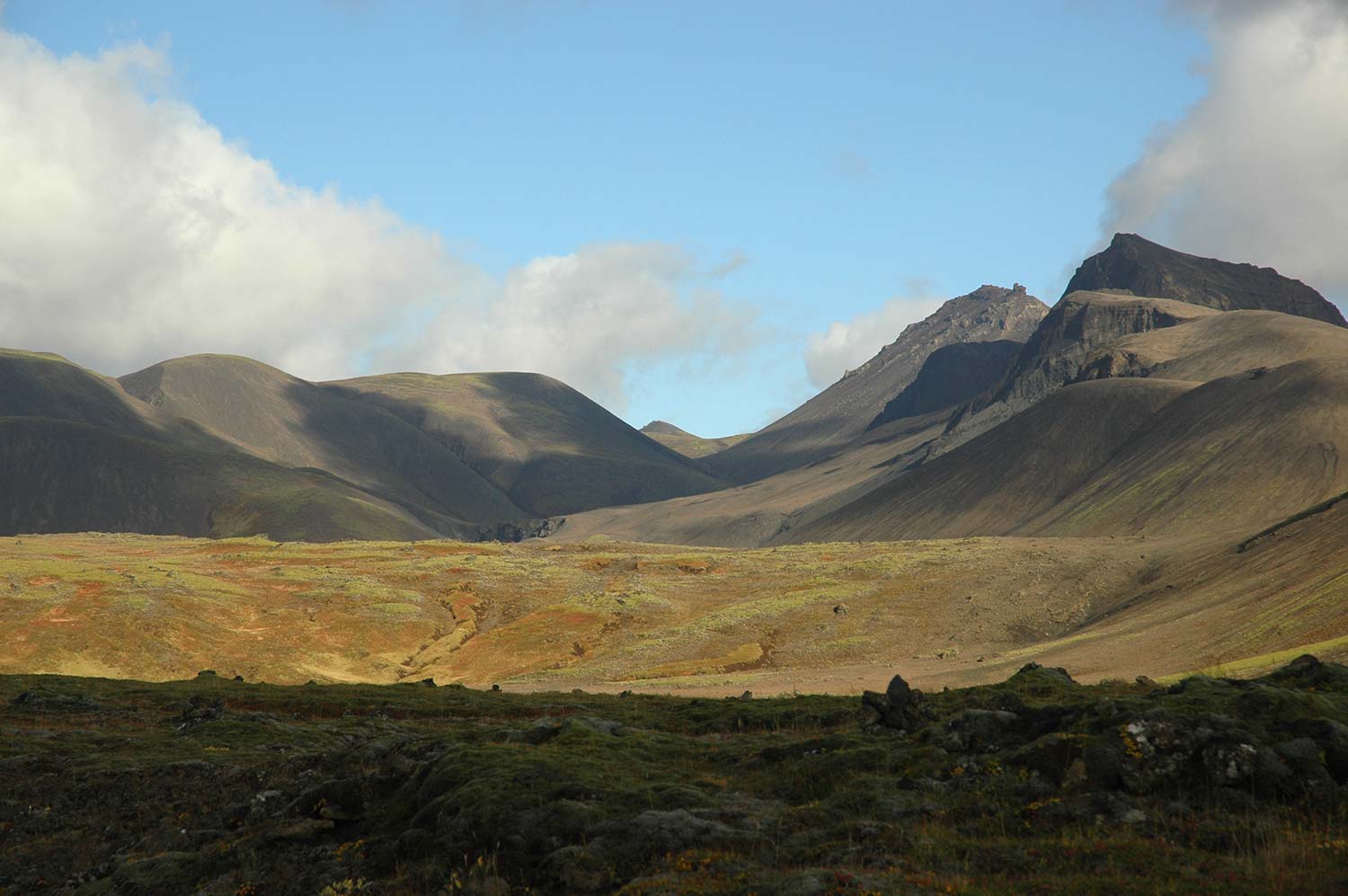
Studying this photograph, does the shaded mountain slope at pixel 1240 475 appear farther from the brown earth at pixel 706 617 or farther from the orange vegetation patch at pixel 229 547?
the orange vegetation patch at pixel 229 547

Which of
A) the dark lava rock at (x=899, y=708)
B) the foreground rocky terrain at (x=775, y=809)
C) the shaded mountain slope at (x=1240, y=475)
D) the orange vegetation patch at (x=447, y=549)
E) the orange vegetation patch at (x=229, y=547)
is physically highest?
the shaded mountain slope at (x=1240, y=475)

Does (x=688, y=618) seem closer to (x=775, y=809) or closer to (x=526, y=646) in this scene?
(x=526, y=646)

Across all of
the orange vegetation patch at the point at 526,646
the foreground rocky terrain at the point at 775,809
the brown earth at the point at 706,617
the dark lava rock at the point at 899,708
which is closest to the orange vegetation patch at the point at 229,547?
the brown earth at the point at 706,617

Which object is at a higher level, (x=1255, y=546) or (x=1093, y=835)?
(x=1255, y=546)

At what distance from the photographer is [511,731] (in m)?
26.7

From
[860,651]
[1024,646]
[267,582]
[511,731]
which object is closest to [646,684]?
[860,651]

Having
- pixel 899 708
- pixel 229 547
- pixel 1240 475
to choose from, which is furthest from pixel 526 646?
pixel 1240 475

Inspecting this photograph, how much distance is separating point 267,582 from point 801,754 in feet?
280

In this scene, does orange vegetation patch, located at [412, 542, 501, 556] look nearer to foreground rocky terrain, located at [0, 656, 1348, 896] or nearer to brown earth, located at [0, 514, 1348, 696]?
brown earth, located at [0, 514, 1348, 696]

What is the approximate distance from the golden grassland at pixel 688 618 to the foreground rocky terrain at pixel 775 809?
2611 cm

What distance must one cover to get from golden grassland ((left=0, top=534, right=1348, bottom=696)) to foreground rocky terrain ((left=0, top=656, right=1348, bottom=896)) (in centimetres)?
2611

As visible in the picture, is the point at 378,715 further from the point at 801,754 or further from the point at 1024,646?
the point at 1024,646

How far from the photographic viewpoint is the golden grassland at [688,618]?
62.2 metres

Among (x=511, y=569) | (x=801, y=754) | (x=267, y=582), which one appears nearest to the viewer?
(x=801, y=754)
